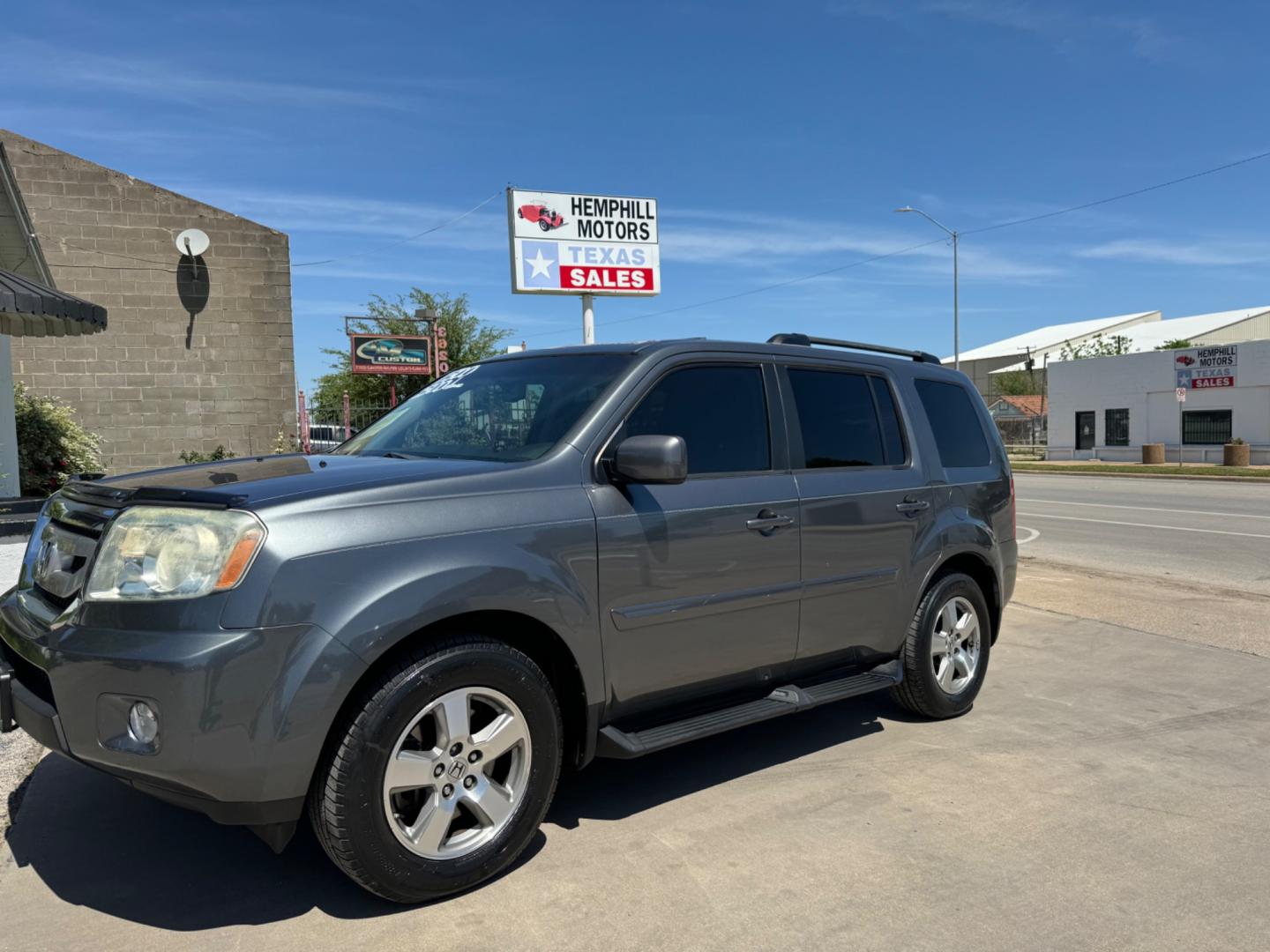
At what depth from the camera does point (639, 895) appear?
10.7 ft

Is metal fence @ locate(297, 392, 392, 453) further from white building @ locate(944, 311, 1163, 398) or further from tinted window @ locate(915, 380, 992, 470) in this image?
white building @ locate(944, 311, 1163, 398)

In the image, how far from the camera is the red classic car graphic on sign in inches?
723

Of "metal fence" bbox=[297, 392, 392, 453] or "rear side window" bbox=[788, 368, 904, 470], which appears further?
"metal fence" bbox=[297, 392, 392, 453]

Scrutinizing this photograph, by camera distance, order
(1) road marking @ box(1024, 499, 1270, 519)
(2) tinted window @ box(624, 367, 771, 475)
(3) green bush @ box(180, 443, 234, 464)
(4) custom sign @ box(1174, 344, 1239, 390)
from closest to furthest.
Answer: (2) tinted window @ box(624, 367, 771, 475), (1) road marking @ box(1024, 499, 1270, 519), (3) green bush @ box(180, 443, 234, 464), (4) custom sign @ box(1174, 344, 1239, 390)

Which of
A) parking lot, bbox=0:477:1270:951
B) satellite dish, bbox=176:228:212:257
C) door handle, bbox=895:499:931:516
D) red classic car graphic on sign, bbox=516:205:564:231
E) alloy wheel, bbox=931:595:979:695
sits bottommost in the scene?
parking lot, bbox=0:477:1270:951

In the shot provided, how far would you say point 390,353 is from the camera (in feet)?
100

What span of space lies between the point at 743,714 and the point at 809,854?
2.05 feet

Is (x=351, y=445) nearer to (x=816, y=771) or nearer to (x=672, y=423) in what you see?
(x=672, y=423)

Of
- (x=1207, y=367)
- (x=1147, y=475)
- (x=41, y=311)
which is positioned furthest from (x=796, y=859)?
(x=1207, y=367)

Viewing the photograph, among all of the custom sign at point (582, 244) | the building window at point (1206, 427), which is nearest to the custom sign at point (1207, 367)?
the building window at point (1206, 427)

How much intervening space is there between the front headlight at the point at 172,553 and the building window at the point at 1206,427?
143 feet

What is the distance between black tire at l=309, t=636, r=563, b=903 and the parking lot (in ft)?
0.42

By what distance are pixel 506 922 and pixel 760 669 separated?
1.57m

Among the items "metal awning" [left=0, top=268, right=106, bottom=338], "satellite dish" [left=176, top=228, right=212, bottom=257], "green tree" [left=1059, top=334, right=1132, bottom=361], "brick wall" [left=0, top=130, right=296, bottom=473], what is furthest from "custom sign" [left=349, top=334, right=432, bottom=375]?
"green tree" [left=1059, top=334, right=1132, bottom=361]
